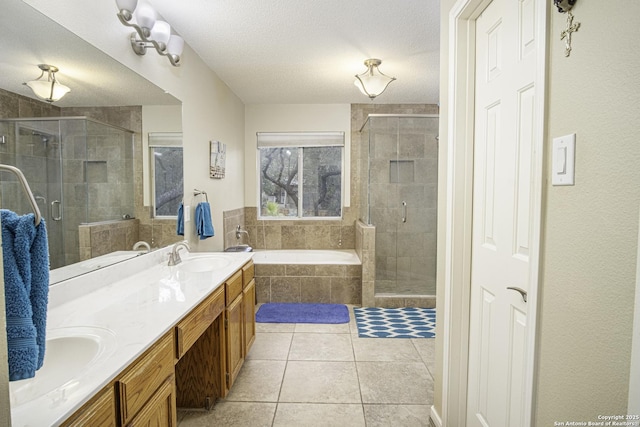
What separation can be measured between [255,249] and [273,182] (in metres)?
1.02

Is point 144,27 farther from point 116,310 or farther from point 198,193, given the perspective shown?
point 116,310

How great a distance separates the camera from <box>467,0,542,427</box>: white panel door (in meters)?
1.13

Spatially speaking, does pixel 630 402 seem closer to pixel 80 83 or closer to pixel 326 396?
pixel 326 396

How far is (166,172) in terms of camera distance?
2.21 meters

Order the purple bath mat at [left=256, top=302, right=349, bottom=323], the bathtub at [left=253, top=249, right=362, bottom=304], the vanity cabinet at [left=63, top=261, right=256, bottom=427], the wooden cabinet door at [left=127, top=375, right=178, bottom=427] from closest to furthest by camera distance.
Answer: the vanity cabinet at [left=63, top=261, right=256, bottom=427]
the wooden cabinet door at [left=127, top=375, right=178, bottom=427]
the purple bath mat at [left=256, top=302, right=349, bottom=323]
the bathtub at [left=253, top=249, right=362, bottom=304]

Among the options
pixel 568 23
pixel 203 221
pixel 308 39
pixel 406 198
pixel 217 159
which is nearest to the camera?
pixel 568 23

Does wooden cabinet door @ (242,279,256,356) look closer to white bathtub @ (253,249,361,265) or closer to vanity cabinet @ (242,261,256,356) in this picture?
vanity cabinet @ (242,261,256,356)

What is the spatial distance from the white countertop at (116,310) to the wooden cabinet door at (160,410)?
8.3 inches

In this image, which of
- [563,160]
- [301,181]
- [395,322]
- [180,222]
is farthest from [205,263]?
[301,181]

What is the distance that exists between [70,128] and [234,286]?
1233mm

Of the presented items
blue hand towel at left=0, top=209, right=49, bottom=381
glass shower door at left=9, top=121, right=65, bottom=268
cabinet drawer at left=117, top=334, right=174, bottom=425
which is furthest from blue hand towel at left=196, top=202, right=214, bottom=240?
blue hand towel at left=0, top=209, right=49, bottom=381

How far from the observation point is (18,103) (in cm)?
120

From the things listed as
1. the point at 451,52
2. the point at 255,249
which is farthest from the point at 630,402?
the point at 255,249

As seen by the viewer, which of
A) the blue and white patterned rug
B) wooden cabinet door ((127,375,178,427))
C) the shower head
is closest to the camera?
wooden cabinet door ((127,375,178,427))
